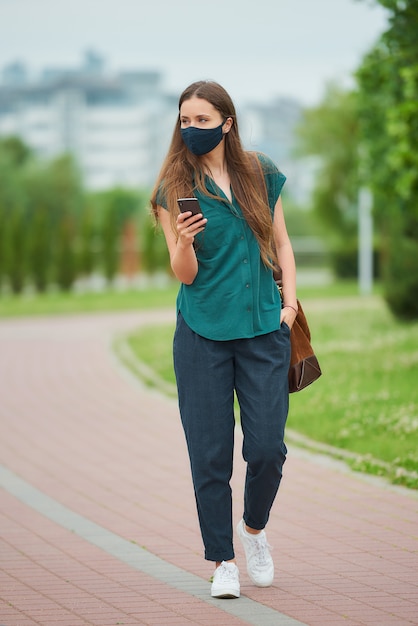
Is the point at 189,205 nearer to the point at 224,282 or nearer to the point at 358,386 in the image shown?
the point at 224,282

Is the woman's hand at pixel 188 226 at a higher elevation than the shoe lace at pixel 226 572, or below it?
higher

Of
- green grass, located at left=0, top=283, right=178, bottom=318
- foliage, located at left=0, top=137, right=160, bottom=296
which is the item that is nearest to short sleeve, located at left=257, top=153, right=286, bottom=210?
green grass, located at left=0, top=283, right=178, bottom=318

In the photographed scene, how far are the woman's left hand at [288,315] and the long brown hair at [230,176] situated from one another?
0.20 meters

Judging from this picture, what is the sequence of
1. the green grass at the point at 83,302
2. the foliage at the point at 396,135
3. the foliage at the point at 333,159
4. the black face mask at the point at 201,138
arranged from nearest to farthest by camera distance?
the black face mask at the point at 201,138, the foliage at the point at 396,135, the green grass at the point at 83,302, the foliage at the point at 333,159

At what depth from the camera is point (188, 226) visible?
432cm

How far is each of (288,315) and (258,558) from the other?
969mm

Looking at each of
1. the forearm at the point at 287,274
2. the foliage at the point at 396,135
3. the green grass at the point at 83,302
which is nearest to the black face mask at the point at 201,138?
the forearm at the point at 287,274

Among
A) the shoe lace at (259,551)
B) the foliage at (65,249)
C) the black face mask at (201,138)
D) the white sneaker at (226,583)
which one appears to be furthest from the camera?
the foliage at (65,249)

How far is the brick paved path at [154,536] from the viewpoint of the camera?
4.60 m

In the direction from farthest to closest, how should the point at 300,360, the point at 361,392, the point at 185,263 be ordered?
the point at 361,392, the point at 300,360, the point at 185,263

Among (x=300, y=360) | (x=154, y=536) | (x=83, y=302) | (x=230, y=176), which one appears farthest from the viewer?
(x=83, y=302)

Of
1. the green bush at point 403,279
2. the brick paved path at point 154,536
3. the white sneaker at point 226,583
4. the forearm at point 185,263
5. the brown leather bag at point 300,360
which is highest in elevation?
the forearm at point 185,263

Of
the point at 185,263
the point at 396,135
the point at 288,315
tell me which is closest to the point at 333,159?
the point at 396,135

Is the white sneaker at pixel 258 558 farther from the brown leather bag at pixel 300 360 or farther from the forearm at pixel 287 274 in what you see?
the forearm at pixel 287 274
